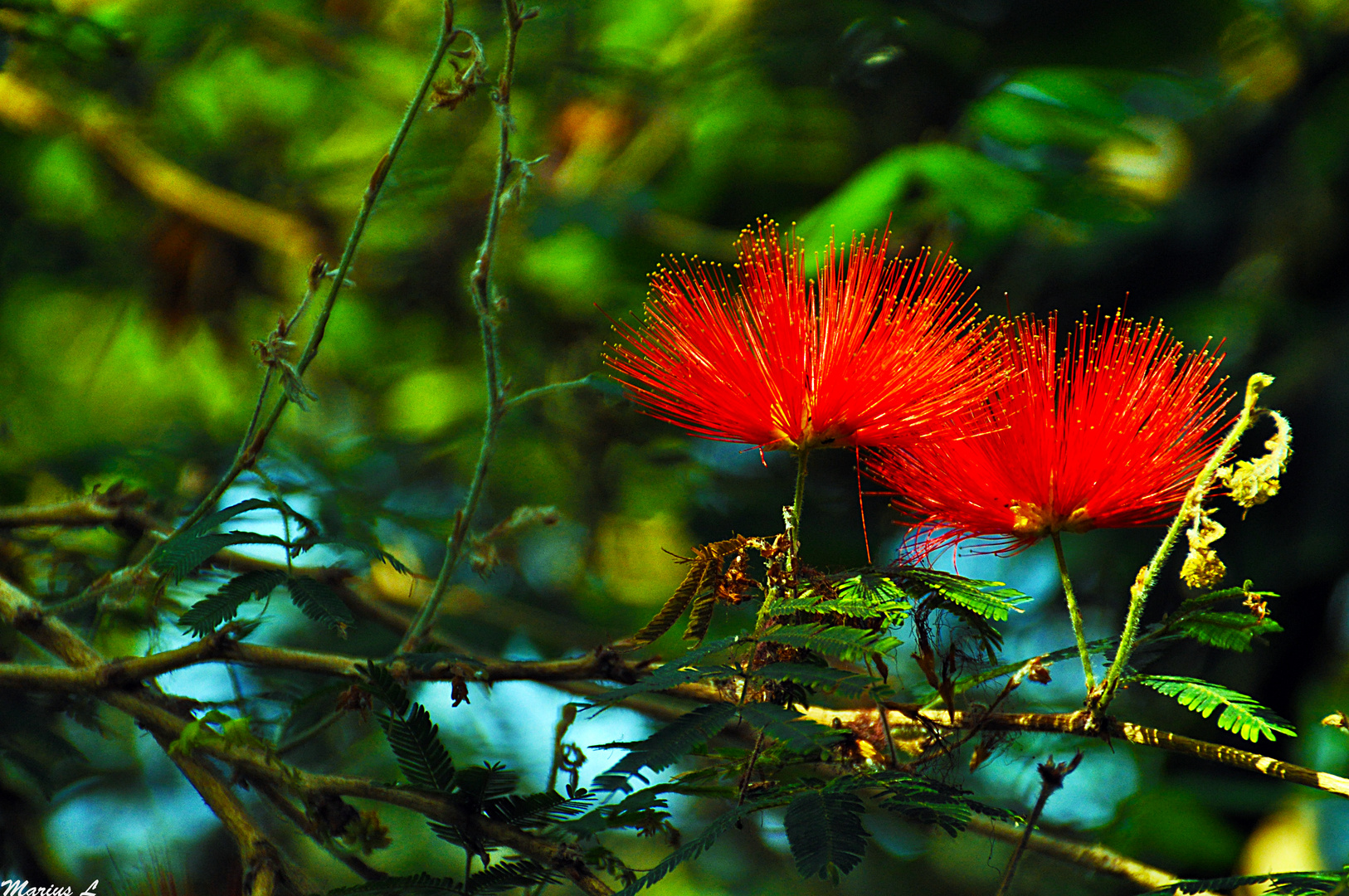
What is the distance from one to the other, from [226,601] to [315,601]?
104mm

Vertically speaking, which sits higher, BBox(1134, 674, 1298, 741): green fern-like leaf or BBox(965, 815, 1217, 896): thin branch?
BBox(1134, 674, 1298, 741): green fern-like leaf

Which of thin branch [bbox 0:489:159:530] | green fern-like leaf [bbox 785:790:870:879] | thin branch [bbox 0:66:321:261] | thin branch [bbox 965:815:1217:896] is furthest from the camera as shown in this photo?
thin branch [bbox 0:66:321:261]

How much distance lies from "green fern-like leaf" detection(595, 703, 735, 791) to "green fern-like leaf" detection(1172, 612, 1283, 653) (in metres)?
0.61

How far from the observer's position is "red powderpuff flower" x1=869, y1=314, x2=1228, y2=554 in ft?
4.51

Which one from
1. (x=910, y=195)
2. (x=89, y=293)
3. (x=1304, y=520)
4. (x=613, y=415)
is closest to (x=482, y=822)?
(x=613, y=415)

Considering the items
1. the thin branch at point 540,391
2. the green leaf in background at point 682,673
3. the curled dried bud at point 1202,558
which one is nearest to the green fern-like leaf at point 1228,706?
the curled dried bud at point 1202,558

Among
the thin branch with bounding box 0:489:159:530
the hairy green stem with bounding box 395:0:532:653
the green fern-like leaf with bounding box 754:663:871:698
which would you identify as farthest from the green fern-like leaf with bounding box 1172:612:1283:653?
the thin branch with bounding box 0:489:159:530

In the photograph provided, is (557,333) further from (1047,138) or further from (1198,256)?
(1198,256)

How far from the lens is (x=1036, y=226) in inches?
153

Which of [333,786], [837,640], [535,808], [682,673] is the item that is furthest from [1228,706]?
[333,786]

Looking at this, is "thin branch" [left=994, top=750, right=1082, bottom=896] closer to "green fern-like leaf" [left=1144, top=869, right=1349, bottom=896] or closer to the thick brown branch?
the thick brown branch

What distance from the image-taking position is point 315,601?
1.33 meters

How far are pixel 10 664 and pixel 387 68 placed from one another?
147 inches

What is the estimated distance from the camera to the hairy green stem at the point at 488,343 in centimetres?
130
